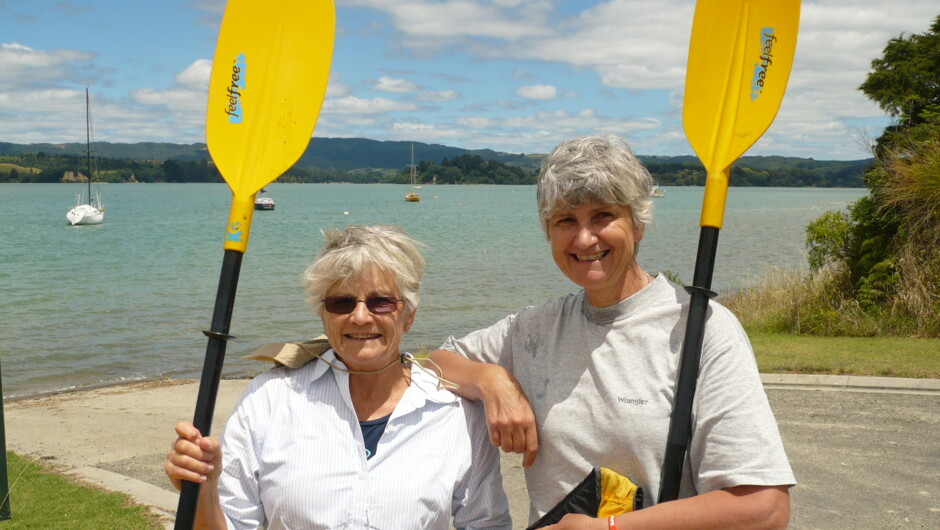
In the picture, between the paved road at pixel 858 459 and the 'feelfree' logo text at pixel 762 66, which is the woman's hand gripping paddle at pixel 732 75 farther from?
the paved road at pixel 858 459

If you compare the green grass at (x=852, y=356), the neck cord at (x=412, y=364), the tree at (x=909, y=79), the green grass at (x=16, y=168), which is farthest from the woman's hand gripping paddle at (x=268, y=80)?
the green grass at (x=16, y=168)

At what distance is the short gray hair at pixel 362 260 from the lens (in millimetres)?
2803

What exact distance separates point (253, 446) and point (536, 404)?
2.98ft

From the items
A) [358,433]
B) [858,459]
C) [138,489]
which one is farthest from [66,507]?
[858,459]

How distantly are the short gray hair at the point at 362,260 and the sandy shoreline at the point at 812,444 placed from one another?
300cm

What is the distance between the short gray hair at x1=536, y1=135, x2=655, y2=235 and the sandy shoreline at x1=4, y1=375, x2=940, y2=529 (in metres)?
3.33

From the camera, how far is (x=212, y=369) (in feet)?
8.83

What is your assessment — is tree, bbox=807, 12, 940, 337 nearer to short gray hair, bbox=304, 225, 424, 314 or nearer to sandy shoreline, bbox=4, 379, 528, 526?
sandy shoreline, bbox=4, 379, 528, 526

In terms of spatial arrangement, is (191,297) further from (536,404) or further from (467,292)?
(536,404)

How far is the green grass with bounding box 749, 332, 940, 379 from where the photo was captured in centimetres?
924

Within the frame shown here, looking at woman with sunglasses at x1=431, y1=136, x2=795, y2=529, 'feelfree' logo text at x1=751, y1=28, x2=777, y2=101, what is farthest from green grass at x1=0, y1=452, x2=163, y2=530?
'feelfree' logo text at x1=751, y1=28, x2=777, y2=101

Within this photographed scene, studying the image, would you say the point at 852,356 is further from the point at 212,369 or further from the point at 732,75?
the point at 212,369

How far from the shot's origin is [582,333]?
263cm

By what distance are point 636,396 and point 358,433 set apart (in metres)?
0.90
